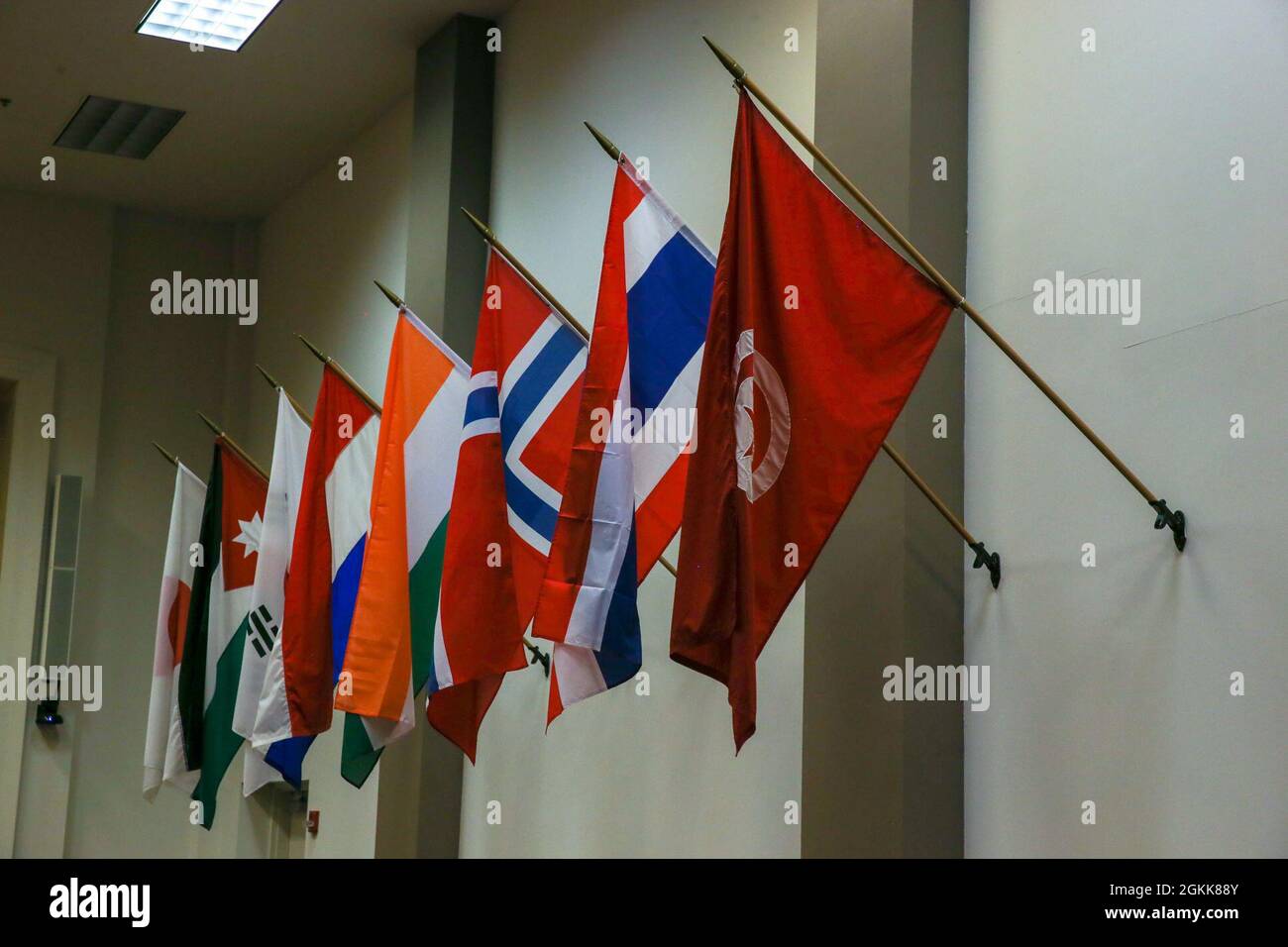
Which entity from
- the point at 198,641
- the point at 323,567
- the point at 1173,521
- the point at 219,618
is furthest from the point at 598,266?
the point at 1173,521

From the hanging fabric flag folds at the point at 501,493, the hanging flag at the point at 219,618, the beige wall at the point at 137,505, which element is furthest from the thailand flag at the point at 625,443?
the beige wall at the point at 137,505

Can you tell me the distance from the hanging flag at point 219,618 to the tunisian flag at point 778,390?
303 centimetres

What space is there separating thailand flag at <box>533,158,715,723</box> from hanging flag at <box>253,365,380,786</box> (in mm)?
1558

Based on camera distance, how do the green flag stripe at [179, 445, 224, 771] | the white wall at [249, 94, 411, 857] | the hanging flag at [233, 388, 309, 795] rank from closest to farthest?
the hanging flag at [233, 388, 309, 795] < the green flag stripe at [179, 445, 224, 771] < the white wall at [249, 94, 411, 857]

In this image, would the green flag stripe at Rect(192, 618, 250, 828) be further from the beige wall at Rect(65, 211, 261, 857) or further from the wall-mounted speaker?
the wall-mounted speaker

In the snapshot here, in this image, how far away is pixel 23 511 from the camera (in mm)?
8977

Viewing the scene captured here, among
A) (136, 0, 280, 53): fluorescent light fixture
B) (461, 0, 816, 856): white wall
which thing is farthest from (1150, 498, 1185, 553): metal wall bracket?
(136, 0, 280, 53): fluorescent light fixture

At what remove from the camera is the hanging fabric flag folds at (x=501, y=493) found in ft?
13.9

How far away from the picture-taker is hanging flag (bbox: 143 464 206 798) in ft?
20.3

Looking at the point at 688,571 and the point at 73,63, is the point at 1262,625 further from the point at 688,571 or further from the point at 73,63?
the point at 73,63

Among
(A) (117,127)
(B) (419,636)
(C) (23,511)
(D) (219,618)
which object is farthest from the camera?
(C) (23,511)

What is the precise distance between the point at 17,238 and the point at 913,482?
7094mm

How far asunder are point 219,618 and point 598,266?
2.00 meters

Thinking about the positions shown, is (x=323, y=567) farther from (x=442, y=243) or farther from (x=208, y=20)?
(x=208, y=20)
